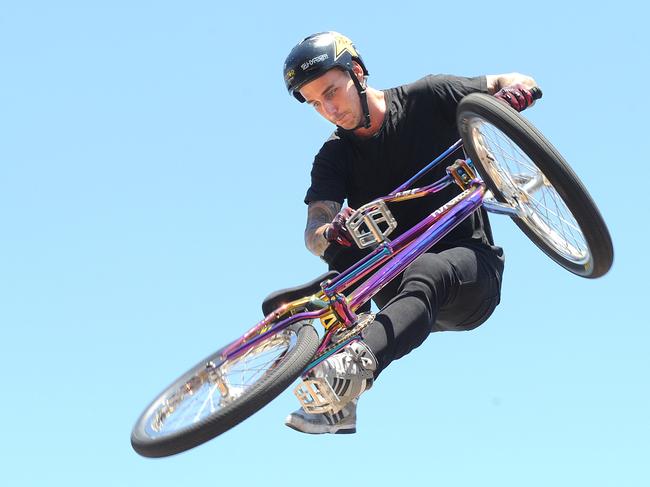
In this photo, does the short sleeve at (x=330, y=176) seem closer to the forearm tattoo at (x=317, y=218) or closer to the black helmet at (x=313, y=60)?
the forearm tattoo at (x=317, y=218)

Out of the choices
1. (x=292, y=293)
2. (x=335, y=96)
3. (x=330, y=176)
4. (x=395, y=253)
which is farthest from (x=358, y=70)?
(x=292, y=293)

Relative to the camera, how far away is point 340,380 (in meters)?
7.61

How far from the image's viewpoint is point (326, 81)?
8695mm

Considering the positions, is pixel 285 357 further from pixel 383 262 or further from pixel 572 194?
pixel 572 194

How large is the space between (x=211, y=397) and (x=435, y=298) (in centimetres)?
163

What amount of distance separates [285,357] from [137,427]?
1.19 m

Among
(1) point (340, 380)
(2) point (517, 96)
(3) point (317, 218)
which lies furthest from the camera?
(3) point (317, 218)

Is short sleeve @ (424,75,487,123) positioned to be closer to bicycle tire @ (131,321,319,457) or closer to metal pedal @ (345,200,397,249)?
metal pedal @ (345,200,397,249)

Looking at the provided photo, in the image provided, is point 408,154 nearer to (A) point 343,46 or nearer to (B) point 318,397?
(A) point 343,46

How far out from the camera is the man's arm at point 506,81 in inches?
341

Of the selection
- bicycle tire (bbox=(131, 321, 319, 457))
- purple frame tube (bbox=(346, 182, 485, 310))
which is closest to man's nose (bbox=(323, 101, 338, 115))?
purple frame tube (bbox=(346, 182, 485, 310))

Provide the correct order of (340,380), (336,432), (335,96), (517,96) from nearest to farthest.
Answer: (340,380) < (336,432) < (517,96) < (335,96)

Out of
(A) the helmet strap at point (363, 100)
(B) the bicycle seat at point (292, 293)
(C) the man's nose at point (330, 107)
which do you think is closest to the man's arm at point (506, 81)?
(A) the helmet strap at point (363, 100)

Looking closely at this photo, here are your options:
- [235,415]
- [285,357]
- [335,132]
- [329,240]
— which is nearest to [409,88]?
[335,132]
